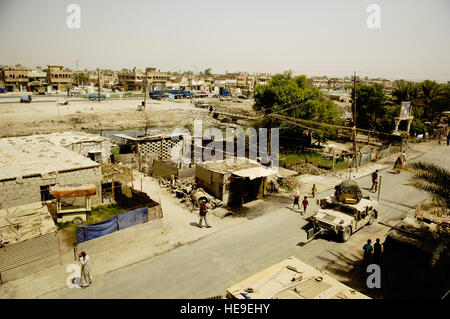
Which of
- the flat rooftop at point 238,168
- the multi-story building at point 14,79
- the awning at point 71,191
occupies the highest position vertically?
the multi-story building at point 14,79

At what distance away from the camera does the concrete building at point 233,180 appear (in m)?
17.1

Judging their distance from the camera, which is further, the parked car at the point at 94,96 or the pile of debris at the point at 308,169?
the parked car at the point at 94,96

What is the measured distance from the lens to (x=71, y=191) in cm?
1399

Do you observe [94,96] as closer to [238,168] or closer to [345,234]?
[238,168]

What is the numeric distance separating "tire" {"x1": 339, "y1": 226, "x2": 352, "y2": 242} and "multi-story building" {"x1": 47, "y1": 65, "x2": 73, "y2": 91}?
11109 centimetres

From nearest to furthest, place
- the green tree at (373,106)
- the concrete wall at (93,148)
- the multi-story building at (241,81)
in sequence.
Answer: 1. the concrete wall at (93,148)
2. the green tree at (373,106)
3. the multi-story building at (241,81)

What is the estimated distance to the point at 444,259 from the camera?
9.02 metres

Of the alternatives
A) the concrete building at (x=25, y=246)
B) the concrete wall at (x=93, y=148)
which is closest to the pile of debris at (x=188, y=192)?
the concrete wall at (x=93, y=148)

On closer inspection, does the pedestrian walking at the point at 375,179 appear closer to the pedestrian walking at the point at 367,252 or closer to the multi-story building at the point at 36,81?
the pedestrian walking at the point at 367,252

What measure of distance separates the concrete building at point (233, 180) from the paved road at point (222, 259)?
2.25 m

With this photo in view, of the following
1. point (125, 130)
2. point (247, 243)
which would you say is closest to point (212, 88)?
point (125, 130)

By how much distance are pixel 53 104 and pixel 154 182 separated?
5653 centimetres

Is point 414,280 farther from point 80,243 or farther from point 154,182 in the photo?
point 154,182

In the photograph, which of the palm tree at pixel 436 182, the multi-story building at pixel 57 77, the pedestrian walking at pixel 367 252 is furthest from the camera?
the multi-story building at pixel 57 77
